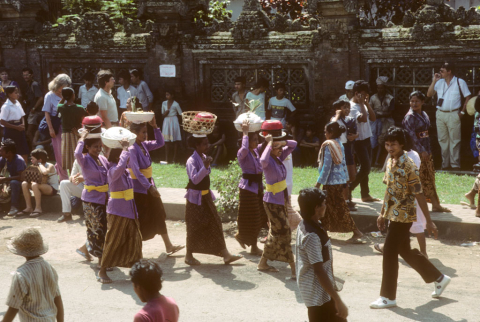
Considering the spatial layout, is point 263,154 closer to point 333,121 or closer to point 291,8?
point 333,121

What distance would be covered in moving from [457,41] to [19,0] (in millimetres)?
9540

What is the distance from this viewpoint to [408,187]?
6.13m

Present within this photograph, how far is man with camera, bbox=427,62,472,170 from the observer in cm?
1159

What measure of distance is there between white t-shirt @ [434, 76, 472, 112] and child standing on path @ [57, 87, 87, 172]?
6127mm

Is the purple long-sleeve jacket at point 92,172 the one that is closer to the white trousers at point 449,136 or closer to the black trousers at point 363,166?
the black trousers at point 363,166

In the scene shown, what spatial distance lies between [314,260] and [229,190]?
4537 millimetres

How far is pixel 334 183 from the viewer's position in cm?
812

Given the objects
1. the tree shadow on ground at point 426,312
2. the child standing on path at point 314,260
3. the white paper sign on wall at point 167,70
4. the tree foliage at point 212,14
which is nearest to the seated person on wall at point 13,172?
the white paper sign on wall at point 167,70

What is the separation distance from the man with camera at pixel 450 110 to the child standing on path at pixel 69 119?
5952mm

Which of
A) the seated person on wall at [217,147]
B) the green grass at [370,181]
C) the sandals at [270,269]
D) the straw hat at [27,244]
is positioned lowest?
the sandals at [270,269]

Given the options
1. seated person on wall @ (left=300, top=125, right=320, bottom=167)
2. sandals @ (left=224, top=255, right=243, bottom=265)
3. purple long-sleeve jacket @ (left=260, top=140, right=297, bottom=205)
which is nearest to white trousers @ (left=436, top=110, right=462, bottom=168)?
seated person on wall @ (left=300, top=125, right=320, bottom=167)

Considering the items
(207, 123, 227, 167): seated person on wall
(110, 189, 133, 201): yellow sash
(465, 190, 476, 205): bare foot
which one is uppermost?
(110, 189, 133, 201): yellow sash

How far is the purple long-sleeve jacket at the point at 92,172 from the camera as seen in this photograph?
7133 millimetres

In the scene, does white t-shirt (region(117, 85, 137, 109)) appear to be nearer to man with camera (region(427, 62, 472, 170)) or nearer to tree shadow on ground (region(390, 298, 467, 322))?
man with camera (region(427, 62, 472, 170))
